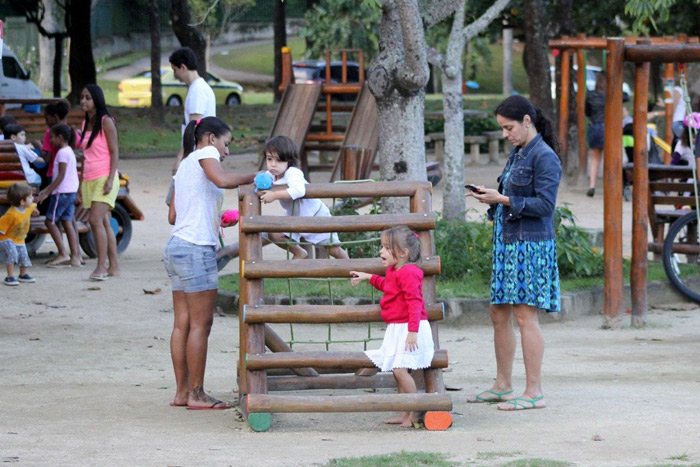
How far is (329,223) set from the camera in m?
6.43

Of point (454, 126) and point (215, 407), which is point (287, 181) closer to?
point (215, 407)

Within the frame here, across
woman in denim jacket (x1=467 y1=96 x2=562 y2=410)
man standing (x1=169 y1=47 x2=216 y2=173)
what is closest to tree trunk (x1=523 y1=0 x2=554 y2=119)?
man standing (x1=169 y1=47 x2=216 y2=173)

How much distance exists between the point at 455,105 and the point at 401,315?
7.57 metres

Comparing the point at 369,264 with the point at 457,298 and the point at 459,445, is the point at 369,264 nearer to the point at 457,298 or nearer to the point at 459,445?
the point at 459,445

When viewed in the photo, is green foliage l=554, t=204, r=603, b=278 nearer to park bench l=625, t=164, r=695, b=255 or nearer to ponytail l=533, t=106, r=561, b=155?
park bench l=625, t=164, r=695, b=255

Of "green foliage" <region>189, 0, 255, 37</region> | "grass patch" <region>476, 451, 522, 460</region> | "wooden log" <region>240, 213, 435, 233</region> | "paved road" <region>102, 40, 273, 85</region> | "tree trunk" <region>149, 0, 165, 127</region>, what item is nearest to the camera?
"grass patch" <region>476, 451, 522, 460</region>

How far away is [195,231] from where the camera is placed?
21.2ft

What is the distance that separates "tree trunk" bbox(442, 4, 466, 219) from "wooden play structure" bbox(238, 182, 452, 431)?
21.3ft

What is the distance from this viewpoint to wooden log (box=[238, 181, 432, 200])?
6.58 m

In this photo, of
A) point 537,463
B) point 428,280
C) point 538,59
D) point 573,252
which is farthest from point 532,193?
point 538,59

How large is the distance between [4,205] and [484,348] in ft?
18.7

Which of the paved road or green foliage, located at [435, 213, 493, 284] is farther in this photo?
the paved road

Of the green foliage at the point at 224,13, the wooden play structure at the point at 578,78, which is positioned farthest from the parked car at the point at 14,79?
the green foliage at the point at 224,13

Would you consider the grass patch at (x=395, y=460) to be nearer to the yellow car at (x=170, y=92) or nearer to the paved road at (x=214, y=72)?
the yellow car at (x=170, y=92)
